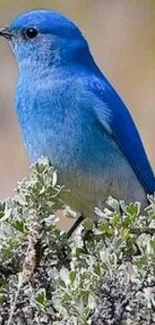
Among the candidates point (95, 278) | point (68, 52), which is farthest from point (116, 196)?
point (95, 278)

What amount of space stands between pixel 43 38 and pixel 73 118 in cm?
47

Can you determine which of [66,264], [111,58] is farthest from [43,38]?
[111,58]

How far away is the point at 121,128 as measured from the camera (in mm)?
4957

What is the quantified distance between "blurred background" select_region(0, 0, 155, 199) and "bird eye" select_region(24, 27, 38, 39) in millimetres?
3357

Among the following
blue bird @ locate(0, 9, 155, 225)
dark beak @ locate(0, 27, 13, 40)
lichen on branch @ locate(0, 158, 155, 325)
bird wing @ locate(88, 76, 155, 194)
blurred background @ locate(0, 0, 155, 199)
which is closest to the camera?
lichen on branch @ locate(0, 158, 155, 325)

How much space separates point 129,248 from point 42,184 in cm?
30

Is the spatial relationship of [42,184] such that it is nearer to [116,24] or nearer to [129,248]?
[129,248]

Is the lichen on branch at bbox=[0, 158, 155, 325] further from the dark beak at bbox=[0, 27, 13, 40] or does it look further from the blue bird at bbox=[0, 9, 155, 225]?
the dark beak at bbox=[0, 27, 13, 40]

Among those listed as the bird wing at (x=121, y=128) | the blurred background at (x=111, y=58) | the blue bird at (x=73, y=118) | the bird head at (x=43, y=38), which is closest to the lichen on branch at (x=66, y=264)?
the blue bird at (x=73, y=118)

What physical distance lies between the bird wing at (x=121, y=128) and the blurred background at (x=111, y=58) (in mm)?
3262

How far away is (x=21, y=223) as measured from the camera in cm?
341

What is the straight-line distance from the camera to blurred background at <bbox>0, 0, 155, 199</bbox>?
877 centimetres

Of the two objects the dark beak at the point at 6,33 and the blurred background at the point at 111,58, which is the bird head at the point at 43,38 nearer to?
the dark beak at the point at 6,33

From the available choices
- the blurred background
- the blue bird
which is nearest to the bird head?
the blue bird
